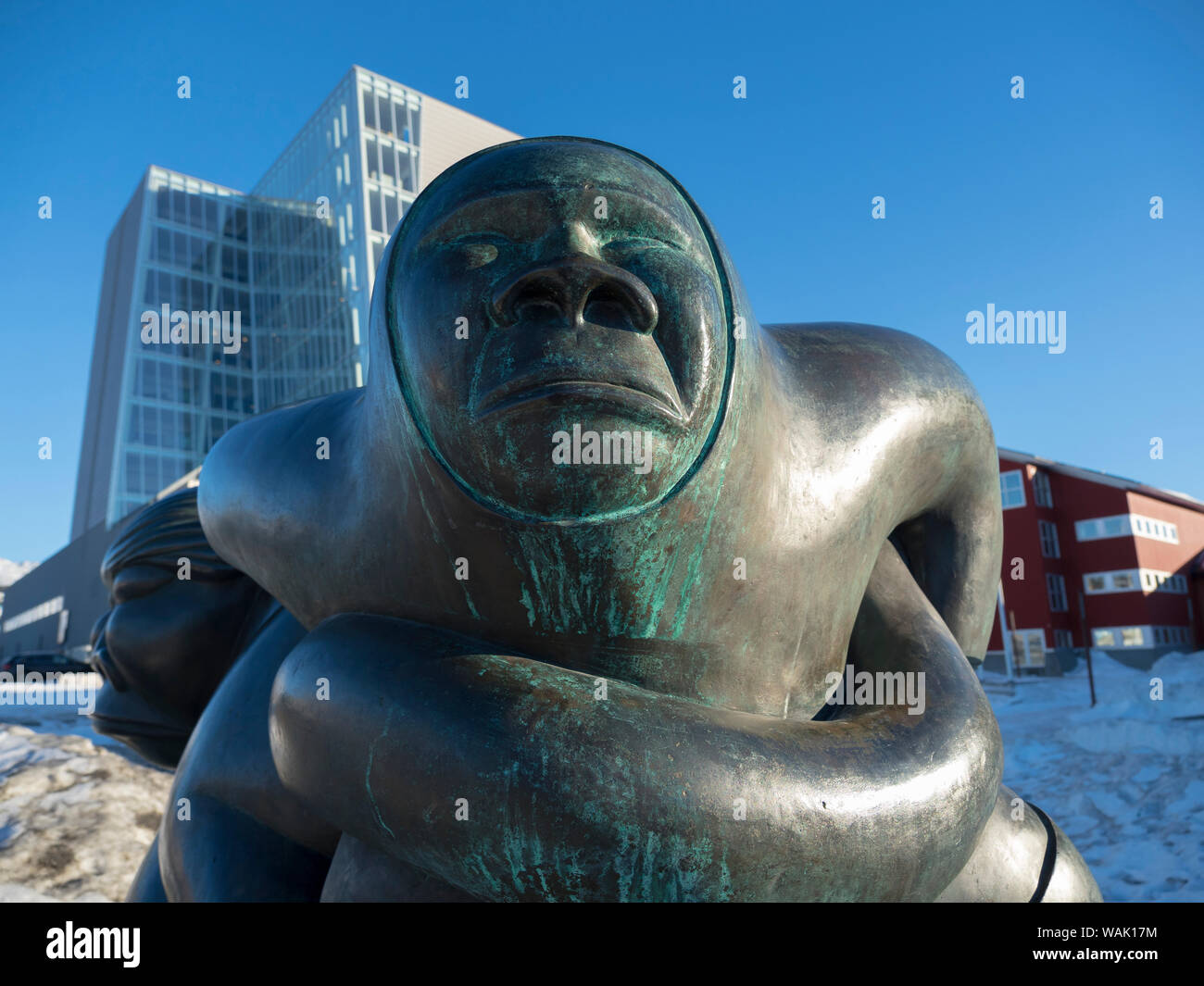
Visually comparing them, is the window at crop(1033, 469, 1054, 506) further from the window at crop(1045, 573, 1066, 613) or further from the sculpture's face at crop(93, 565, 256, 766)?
the sculpture's face at crop(93, 565, 256, 766)

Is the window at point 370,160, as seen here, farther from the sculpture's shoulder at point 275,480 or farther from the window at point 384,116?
the sculpture's shoulder at point 275,480

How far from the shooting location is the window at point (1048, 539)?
2153 cm

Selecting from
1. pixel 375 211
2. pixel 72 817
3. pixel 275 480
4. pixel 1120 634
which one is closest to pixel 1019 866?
pixel 275 480

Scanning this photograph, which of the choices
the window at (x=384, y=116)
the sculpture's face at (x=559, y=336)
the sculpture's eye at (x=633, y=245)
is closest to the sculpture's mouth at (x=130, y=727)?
the sculpture's face at (x=559, y=336)

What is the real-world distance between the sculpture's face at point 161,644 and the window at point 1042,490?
2258cm

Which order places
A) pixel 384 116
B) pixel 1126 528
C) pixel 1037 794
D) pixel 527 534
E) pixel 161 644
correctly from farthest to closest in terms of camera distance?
1. pixel 384 116
2. pixel 1126 528
3. pixel 1037 794
4. pixel 161 644
5. pixel 527 534

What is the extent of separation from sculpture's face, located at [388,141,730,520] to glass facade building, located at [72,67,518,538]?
30469mm

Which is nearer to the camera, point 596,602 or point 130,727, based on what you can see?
point 596,602

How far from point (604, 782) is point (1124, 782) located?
687 centimetres

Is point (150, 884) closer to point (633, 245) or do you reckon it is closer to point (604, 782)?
point (604, 782)

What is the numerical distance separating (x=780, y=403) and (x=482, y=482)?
0.55 metres

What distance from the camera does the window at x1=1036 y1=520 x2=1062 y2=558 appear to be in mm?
21531

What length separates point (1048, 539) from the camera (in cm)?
2189

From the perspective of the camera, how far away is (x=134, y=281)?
37969 millimetres
